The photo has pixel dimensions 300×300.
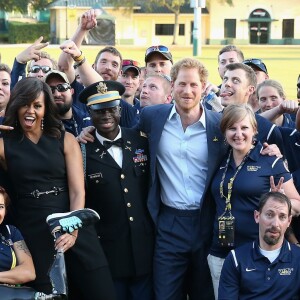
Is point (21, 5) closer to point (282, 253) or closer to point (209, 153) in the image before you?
point (209, 153)

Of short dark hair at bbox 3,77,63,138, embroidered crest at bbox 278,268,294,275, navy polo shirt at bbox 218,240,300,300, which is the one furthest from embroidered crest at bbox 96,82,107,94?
embroidered crest at bbox 278,268,294,275

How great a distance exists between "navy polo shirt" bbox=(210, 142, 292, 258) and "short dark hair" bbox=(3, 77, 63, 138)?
4.23ft

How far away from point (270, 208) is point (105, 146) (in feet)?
4.41

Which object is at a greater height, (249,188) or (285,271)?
(249,188)

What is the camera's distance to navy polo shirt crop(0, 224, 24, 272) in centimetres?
479

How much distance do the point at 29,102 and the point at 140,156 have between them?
970 millimetres

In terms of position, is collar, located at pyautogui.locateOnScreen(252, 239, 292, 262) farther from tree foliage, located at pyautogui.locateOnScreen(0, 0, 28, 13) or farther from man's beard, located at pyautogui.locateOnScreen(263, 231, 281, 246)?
tree foliage, located at pyautogui.locateOnScreen(0, 0, 28, 13)

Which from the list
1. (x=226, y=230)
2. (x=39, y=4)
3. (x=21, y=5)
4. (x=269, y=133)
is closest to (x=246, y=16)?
(x=39, y=4)

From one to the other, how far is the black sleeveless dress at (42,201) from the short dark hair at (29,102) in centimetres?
7

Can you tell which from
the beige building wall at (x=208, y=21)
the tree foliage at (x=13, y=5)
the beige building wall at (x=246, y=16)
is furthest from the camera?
the beige building wall at (x=246, y=16)

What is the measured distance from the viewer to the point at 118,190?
5.23 metres

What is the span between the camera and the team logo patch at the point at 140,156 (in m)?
5.34

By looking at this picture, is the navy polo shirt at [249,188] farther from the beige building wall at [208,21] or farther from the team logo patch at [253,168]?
the beige building wall at [208,21]

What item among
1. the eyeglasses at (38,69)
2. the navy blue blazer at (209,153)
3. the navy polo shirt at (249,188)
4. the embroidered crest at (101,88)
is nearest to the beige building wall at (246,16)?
the eyeglasses at (38,69)
